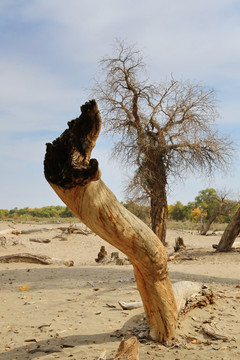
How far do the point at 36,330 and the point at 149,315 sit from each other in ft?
5.34

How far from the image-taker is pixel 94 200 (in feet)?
11.0

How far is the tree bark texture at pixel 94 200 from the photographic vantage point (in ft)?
10.3

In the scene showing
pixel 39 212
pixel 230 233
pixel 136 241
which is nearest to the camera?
pixel 136 241

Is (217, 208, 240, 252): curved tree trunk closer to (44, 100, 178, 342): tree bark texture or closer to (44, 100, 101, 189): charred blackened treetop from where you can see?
(44, 100, 178, 342): tree bark texture

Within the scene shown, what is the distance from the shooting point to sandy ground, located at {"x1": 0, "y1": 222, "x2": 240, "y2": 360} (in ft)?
15.0

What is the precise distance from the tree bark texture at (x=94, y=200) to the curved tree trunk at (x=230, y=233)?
368 inches

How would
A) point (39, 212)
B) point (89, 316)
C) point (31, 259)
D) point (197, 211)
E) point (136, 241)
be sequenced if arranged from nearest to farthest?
1. point (136, 241)
2. point (89, 316)
3. point (31, 259)
4. point (197, 211)
5. point (39, 212)

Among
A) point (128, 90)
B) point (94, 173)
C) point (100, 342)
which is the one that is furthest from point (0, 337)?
point (128, 90)

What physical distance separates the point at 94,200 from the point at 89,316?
2.97 m

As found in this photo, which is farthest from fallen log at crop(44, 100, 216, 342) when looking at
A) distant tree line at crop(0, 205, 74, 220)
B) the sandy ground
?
distant tree line at crop(0, 205, 74, 220)

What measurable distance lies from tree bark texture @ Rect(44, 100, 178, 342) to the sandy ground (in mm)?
906

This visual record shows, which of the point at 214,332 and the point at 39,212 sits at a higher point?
the point at 39,212

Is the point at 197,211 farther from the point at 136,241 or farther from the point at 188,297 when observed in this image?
the point at 136,241

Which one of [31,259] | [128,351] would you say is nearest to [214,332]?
[128,351]
